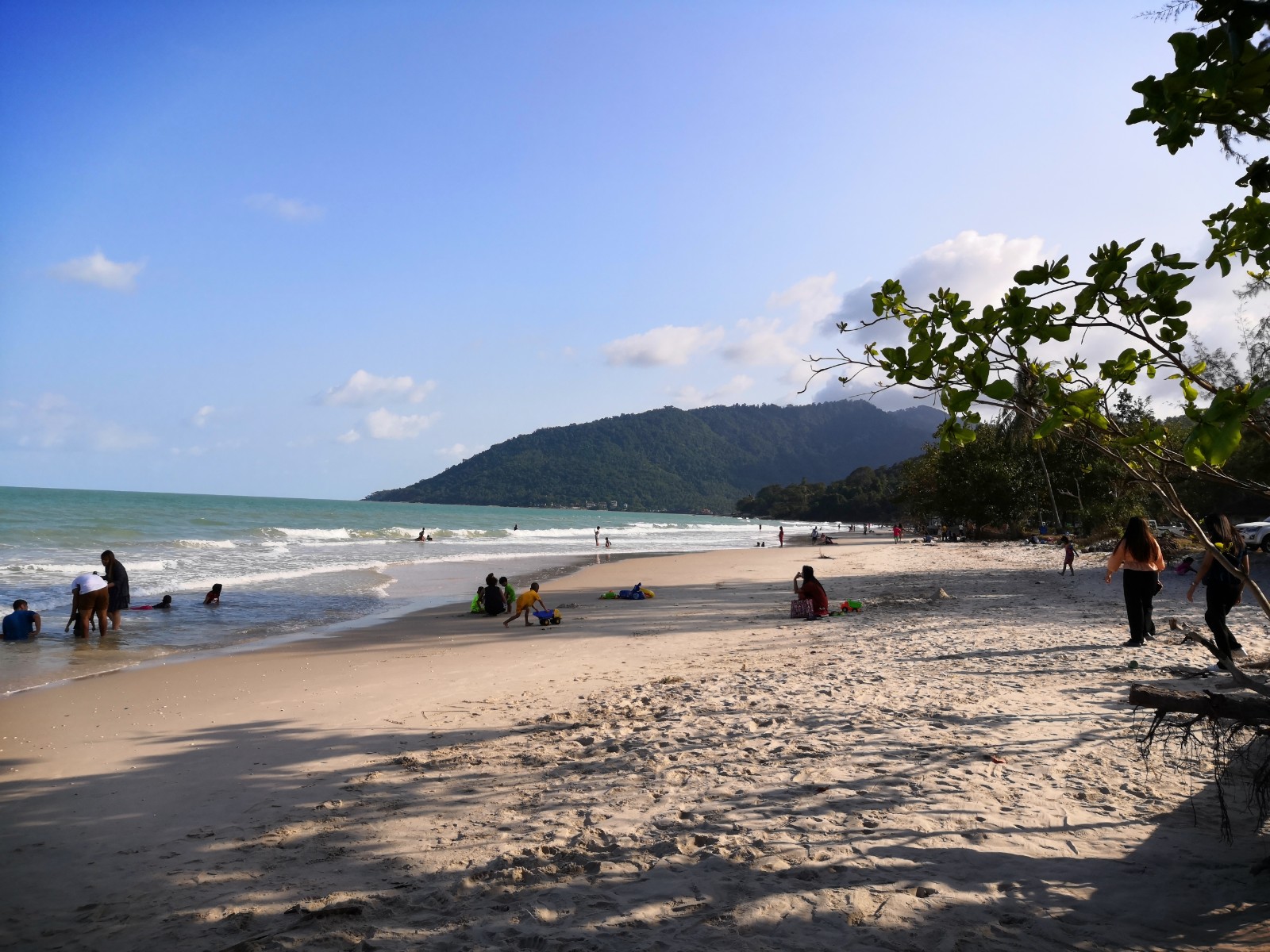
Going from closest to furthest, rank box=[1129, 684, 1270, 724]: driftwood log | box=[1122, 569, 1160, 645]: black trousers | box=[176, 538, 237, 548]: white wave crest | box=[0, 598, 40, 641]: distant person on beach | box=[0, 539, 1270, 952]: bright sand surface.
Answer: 1. box=[1129, 684, 1270, 724]: driftwood log
2. box=[0, 539, 1270, 952]: bright sand surface
3. box=[1122, 569, 1160, 645]: black trousers
4. box=[0, 598, 40, 641]: distant person on beach
5. box=[176, 538, 237, 548]: white wave crest

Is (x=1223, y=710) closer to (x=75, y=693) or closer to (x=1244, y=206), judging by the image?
(x=1244, y=206)

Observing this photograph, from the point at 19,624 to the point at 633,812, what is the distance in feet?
36.4

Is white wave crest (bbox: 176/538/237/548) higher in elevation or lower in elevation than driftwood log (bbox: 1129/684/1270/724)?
lower

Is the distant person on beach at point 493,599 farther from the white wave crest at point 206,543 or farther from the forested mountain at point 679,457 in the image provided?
the forested mountain at point 679,457

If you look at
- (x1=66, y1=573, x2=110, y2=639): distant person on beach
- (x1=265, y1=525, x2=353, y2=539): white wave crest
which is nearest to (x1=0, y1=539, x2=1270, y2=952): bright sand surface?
(x1=66, y1=573, x2=110, y2=639): distant person on beach

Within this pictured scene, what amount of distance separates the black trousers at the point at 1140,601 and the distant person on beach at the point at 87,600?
13847 mm

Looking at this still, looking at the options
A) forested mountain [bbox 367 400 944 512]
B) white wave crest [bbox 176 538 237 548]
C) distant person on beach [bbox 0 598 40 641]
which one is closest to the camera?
distant person on beach [bbox 0 598 40 641]

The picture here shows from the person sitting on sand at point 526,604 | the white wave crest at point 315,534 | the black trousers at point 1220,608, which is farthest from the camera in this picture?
the white wave crest at point 315,534

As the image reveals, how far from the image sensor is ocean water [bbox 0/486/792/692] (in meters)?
11.1

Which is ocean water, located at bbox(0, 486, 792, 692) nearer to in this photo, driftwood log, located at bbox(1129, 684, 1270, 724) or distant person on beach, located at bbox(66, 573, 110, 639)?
distant person on beach, located at bbox(66, 573, 110, 639)

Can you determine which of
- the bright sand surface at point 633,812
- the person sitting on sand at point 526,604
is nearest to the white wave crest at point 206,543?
the person sitting on sand at point 526,604

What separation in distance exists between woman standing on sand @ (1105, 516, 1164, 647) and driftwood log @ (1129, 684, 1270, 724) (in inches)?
236

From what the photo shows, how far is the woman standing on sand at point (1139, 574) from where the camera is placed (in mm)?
8336

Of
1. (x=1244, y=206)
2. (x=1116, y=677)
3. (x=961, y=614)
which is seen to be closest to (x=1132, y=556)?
(x=1116, y=677)
